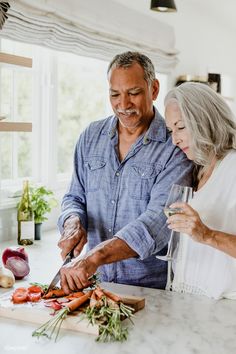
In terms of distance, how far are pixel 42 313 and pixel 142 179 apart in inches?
24.5

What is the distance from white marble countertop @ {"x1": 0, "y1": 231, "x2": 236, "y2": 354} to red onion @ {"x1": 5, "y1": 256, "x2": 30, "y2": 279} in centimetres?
41

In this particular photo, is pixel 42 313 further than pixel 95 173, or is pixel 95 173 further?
pixel 95 173

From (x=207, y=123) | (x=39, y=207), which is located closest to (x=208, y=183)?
(x=207, y=123)

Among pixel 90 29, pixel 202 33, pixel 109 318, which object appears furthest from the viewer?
pixel 202 33

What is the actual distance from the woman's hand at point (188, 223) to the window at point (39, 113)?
1.70 meters

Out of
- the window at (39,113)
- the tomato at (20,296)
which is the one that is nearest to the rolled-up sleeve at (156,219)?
the tomato at (20,296)

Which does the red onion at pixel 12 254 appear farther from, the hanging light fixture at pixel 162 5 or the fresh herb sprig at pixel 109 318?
the hanging light fixture at pixel 162 5

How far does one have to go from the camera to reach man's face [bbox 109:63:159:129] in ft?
6.20

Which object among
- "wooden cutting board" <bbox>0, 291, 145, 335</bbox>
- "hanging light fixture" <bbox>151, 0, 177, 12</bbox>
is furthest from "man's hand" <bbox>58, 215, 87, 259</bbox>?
"hanging light fixture" <bbox>151, 0, 177, 12</bbox>

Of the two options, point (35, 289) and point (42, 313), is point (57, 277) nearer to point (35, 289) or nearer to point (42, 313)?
point (35, 289)

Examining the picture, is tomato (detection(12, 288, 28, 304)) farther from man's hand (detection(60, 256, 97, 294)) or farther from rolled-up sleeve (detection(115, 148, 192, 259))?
rolled-up sleeve (detection(115, 148, 192, 259))

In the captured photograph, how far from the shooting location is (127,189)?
1908 mm

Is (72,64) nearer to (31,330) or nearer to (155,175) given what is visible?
(155,175)

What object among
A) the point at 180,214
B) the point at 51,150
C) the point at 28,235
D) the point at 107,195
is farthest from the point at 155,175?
the point at 51,150
